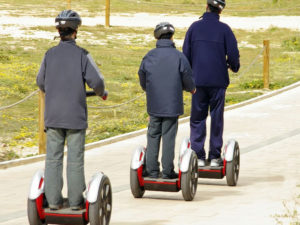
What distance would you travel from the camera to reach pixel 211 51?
9859mm

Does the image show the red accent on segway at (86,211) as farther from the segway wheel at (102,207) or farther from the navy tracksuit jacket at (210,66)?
the navy tracksuit jacket at (210,66)

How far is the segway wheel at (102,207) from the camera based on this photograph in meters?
7.05

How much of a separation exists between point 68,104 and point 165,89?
1.93m

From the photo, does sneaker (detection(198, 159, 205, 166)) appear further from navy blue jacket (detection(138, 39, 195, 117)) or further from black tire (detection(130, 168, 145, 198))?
navy blue jacket (detection(138, 39, 195, 117))

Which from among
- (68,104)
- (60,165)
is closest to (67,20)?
(68,104)

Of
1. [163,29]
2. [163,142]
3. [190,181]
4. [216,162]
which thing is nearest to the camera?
[190,181]

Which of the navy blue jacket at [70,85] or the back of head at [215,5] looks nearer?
the navy blue jacket at [70,85]

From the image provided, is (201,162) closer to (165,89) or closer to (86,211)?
(165,89)

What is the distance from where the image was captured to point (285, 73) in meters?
24.1

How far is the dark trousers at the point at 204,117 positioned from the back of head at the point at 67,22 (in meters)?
3.00

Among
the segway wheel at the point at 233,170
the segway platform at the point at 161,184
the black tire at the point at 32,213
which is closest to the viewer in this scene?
the black tire at the point at 32,213

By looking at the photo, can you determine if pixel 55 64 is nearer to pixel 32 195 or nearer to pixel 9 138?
pixel 32 195

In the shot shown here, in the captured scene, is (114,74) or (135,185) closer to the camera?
(135,185)

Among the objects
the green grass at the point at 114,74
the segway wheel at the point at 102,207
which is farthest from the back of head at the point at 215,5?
the green grass at the point at 114,74
